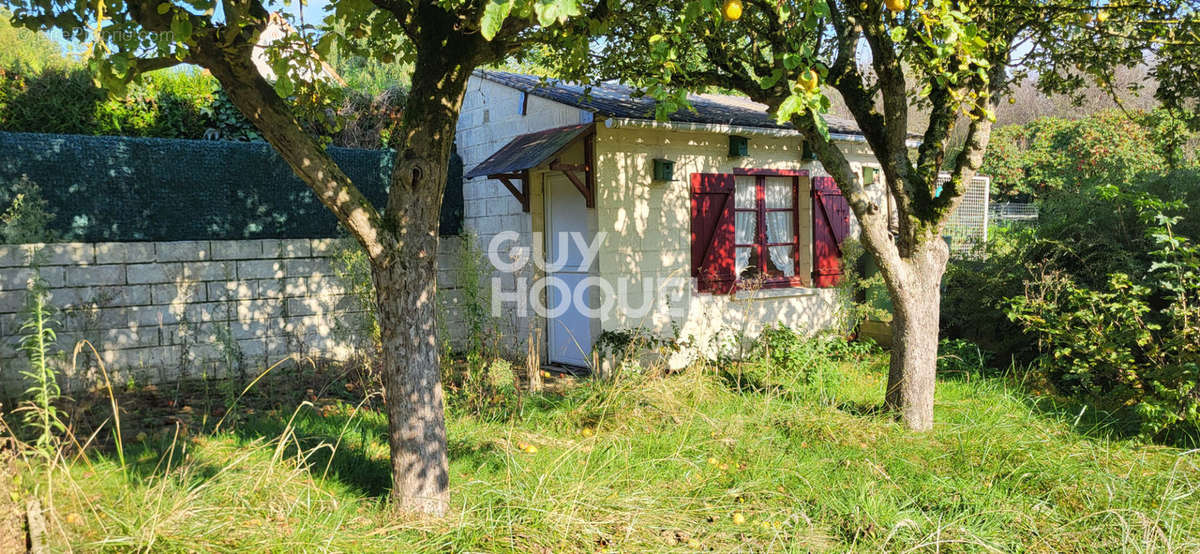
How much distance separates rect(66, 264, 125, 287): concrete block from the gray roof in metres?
3.73

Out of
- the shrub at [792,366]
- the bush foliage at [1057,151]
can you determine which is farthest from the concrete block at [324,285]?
the bush foliage at [1057,151]

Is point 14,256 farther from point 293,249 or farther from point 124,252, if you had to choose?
point 293,249

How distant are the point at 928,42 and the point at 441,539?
309 centimetres

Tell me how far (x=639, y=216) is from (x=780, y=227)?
213cm

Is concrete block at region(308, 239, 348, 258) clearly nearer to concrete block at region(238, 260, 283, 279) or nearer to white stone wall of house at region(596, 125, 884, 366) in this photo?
concrete block at region(238, 260, 283, 279)

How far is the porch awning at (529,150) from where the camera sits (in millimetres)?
7172

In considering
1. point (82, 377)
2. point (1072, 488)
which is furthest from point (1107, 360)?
point (82, 377)

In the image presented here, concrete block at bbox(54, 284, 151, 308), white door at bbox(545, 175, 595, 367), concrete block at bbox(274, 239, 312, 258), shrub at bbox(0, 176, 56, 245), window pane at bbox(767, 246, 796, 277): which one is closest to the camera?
shrub at bbox(0, 176, 56, 245)

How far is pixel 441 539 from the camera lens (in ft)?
10.5

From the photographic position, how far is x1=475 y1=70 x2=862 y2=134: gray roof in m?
7.39

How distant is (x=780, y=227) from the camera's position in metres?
9.12

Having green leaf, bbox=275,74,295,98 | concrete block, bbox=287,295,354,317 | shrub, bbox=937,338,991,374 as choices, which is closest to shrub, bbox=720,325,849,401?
shrub, bbox=937,338,991,374

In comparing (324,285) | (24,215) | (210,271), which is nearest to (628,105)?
(324,285)

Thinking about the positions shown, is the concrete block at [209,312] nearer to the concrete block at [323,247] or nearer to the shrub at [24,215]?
the concrete block at [323,247]
